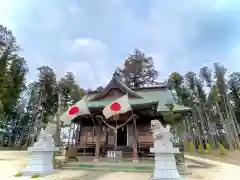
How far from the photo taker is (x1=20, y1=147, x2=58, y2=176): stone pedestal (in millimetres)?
6289

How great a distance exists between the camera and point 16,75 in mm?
19766

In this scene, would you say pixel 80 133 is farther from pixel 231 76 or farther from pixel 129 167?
pixel 231 76

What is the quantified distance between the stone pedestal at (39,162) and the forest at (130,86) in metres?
12.7

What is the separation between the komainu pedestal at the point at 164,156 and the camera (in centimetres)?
513

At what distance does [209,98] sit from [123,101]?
14.7 m

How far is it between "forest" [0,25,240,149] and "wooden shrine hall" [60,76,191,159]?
28.6ft

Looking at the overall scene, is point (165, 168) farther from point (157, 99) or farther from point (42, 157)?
point (157, 99)

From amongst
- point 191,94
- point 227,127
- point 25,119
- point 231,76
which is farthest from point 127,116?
point 25,119

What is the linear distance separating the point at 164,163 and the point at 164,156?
0.21 metres

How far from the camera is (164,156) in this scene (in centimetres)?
537

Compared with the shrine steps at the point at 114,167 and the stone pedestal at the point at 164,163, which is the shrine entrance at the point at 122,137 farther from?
the stone pedestal at the point at 164,163

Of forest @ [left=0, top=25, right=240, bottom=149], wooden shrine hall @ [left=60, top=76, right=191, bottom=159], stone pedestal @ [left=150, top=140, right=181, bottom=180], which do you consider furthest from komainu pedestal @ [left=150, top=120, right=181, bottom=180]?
forest @ [left=0, top=25, right=240, bottom=149]

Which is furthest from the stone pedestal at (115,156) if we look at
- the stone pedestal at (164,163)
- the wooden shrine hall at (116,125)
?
the stone pedestal at (164,163)

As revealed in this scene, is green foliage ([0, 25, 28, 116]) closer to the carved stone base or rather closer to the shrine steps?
the shrine steps
